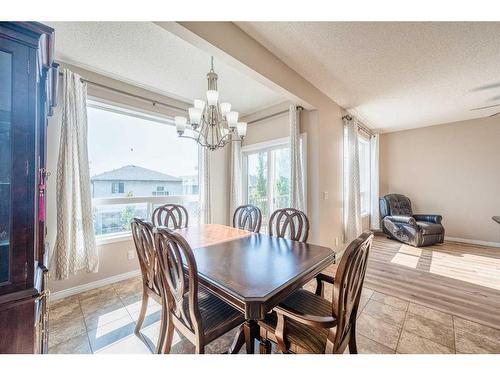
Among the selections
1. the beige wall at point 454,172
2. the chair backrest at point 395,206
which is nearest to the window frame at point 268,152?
the chair backrest at point 395,206

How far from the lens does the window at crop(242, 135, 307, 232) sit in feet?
11.8

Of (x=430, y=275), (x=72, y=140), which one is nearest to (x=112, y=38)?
(x=72, y=140)

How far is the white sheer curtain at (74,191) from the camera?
218cm

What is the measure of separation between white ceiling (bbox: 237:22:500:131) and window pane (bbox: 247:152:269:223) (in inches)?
62.7

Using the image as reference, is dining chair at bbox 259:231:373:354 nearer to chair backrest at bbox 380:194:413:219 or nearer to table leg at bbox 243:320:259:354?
table leg at bbox 243:320:259:354

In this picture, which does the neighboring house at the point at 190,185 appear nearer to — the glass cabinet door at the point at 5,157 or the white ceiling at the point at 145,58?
the white ceiling at the point at 145,58

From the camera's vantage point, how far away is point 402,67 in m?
2.41

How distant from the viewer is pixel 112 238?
268cm

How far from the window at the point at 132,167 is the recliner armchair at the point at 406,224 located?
406cm

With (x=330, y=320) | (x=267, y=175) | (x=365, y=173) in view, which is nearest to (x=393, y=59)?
(x=267, y=175)

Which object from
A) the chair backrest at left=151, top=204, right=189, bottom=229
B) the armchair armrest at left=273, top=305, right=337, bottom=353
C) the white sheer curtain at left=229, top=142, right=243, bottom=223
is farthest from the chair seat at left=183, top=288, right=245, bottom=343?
the white sheer curtain at left=229, top=142, right=243, bottom=223

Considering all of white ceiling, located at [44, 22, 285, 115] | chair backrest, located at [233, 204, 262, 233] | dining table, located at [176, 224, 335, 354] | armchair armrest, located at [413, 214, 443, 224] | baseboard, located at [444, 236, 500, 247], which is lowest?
baseboard, located at [444, 236, 500, 247]

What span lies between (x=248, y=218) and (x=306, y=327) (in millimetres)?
1630
